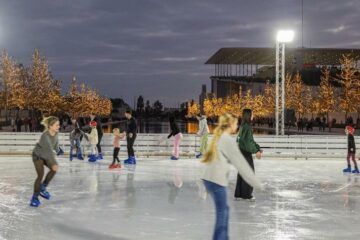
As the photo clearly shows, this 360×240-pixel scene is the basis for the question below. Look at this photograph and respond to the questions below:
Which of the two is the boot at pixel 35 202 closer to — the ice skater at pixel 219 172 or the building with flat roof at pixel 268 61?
the ice skater at pixel 219 172

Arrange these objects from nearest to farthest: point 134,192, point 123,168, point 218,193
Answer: point 218,193, point 134,192, point 123,168

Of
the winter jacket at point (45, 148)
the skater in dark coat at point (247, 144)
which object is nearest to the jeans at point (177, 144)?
the skater in dark coat at point (247, 144)

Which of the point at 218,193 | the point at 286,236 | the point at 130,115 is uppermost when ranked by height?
the point at 130,115

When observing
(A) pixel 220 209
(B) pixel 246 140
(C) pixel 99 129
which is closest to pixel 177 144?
(C) pixel 99 129

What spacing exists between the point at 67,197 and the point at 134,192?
143 cm

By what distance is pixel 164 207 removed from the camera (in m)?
8.55

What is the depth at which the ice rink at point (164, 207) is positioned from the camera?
6637mm

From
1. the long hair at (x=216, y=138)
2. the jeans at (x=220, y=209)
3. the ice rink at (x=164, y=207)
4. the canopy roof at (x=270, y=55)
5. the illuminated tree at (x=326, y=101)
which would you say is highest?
the canopy roof at (x=270, y=55)

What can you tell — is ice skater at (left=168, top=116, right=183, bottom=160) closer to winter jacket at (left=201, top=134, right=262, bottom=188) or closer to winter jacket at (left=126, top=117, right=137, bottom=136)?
winter jacket at (left=126, top=117, right=137, bottom=136)

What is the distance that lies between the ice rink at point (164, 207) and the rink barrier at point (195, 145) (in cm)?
531

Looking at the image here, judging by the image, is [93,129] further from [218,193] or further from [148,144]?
[218,193]

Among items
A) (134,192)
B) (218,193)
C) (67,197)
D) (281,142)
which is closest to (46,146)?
(67,197)

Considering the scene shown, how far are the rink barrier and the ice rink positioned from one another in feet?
17.4

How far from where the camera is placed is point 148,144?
19.8 m
